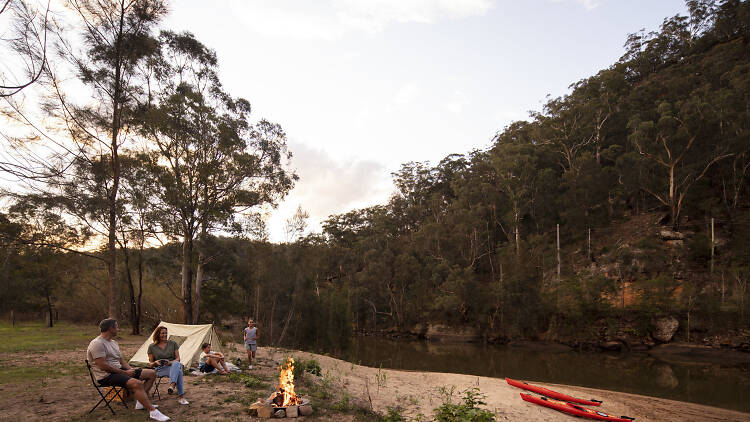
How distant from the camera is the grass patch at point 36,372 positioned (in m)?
7.75

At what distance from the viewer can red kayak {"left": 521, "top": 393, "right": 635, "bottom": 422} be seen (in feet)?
28.8

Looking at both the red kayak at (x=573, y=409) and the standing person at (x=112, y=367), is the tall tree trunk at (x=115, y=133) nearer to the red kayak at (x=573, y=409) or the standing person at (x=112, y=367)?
the standing person at (x=112, y=367)

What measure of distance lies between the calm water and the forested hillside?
12.9ft

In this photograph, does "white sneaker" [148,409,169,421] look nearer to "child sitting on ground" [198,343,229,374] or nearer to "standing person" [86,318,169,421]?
"standing person" [86,318,169,421]

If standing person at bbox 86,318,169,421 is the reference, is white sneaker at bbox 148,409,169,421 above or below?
below

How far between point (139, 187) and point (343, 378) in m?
12.0

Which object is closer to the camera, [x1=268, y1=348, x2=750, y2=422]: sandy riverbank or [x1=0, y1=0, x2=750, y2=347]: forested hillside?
[x1=268, y1=348, x2=750, y2=422]: sandy riverbank

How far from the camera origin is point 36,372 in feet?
28.0

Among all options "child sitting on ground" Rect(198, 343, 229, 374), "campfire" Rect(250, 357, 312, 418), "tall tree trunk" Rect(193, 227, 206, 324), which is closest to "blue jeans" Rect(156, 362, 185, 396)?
"campfire" Rect(250, 357, 312, 418)

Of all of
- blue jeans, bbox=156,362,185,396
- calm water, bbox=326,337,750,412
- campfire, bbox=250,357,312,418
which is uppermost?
blue jeans, bbox=156,362,185,396

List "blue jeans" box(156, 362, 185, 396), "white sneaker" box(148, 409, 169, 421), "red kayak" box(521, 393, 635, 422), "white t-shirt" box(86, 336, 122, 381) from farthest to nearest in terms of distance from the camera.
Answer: "red kayak" box(521, 393, 635, 422) < "blue jeans" box(156, 362, 185, 396) < "white sneaker" box(148, 409, 169, 421) < "white t-shirt" box(86, 336, 122, 381)

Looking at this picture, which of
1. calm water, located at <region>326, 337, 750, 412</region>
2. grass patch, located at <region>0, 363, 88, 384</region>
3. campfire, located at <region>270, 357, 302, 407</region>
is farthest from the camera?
calm water, located at <region>326, 337, 750, 412</region>

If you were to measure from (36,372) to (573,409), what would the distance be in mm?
12029

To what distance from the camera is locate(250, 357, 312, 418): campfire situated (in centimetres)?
603
